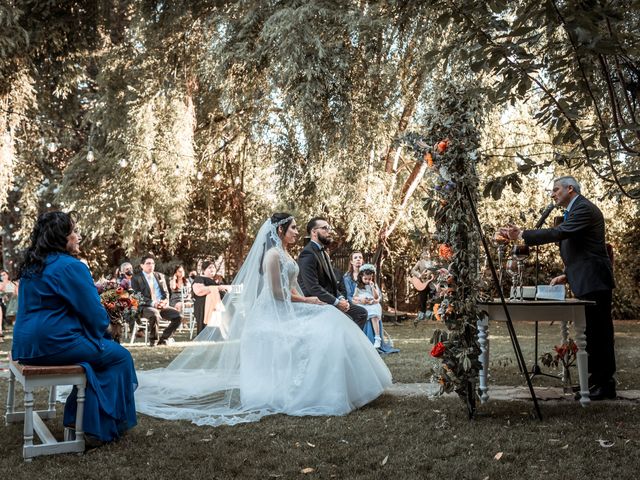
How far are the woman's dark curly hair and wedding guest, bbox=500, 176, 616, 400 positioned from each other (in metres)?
3.93

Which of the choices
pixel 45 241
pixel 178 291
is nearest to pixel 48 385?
pixel 45 241

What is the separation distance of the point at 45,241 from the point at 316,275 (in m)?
3.49

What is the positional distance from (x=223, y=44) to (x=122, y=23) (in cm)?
591

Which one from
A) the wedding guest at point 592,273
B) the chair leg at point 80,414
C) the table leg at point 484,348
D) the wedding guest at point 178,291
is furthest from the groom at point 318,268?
the wedding guest at point 178,291

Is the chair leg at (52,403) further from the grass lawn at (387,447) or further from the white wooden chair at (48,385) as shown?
the white wooden chair at (48,385)

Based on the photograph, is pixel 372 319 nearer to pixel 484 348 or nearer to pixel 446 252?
pixel 484 348

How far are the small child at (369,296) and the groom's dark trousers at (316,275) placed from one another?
8.59 ft

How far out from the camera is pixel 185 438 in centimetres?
462

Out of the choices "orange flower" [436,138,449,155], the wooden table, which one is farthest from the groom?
"orange flower" [436,138,449,155]

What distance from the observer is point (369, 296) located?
1074 cm

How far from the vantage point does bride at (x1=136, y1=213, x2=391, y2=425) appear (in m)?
5.44

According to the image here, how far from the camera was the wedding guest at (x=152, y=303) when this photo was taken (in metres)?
11.2

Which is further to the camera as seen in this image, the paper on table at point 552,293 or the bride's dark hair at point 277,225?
the bride's dark hair at point 277,225

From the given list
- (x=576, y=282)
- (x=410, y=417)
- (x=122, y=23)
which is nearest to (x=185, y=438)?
(x=410, y=417)
